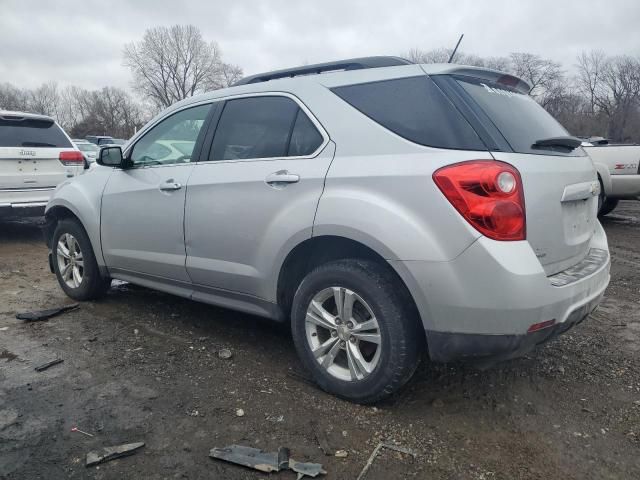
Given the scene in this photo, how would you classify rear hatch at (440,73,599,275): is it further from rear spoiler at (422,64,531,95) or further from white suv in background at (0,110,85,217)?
white suv in background at (0,110,85,217)

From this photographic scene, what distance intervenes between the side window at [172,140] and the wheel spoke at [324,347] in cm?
169

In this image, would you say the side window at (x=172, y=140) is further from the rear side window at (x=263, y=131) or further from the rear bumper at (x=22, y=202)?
the rear bumper at (x=22, y=202)

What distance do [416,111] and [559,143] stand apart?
2.90 feet

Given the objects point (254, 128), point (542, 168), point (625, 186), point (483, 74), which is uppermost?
point (483, 74)

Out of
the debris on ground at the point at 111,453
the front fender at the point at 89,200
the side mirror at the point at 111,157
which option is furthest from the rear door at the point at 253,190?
the front fender at the point at 89,200

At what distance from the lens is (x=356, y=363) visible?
277cm

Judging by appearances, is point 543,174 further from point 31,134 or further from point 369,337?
point 31,134

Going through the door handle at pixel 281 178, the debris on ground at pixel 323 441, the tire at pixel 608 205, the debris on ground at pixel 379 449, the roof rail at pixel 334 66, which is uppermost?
the roof rail at pixel 334 66

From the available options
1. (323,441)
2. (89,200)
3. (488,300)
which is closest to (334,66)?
(488,300)

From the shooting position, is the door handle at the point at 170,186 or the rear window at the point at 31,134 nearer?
the door handle at the point at 170,186

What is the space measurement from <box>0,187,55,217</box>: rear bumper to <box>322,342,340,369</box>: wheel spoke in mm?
5627

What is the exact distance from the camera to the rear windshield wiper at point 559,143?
2760mm

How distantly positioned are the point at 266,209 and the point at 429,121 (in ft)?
3.47

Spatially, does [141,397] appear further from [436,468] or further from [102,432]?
[436,468]
